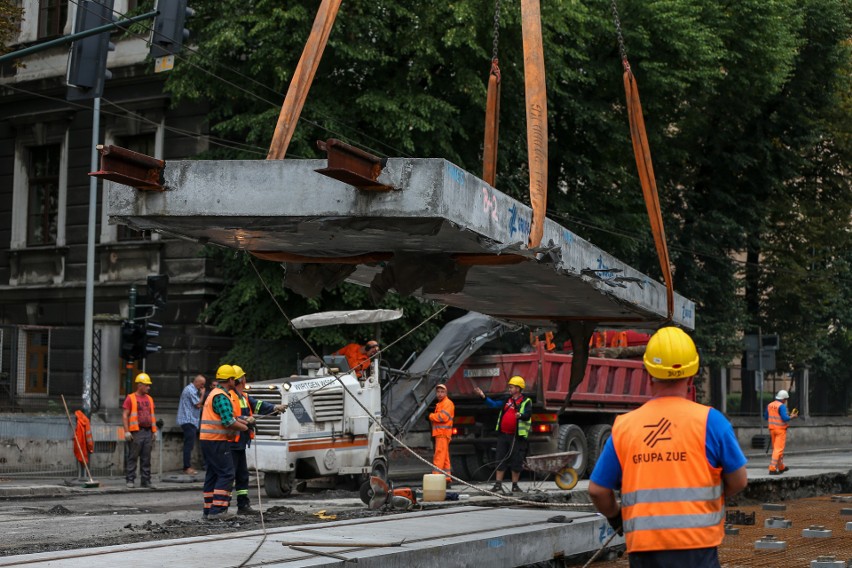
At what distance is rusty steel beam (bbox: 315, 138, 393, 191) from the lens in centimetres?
776

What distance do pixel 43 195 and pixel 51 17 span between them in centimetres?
452

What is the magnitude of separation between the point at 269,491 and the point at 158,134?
44.5 ft

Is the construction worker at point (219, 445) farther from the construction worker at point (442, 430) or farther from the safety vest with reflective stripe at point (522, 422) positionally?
the construction worker at point (442, 430)

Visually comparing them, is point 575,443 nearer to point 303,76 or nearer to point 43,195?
point 303,76

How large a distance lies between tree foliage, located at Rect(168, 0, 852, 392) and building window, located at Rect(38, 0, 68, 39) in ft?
20.2

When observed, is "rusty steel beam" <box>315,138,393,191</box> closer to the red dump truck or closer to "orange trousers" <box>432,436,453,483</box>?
"orange trousers" <box>432,436,453,483</box>

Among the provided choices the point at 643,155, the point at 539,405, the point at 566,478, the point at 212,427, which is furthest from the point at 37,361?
the point at 643,155

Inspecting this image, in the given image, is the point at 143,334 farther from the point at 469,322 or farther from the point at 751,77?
the point at 751,77

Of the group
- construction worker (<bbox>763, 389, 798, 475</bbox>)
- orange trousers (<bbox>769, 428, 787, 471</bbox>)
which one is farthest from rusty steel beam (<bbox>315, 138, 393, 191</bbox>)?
construction worker (<bbox>763, 389, 798, 475</bbox>)

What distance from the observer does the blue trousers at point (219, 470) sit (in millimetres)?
14531

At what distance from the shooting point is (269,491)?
1947 centimetres

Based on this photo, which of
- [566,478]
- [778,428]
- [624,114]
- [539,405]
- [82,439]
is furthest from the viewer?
[624,114]

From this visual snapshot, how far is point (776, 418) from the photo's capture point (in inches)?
1025

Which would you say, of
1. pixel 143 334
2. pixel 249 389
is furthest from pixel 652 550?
pixel 143 334
